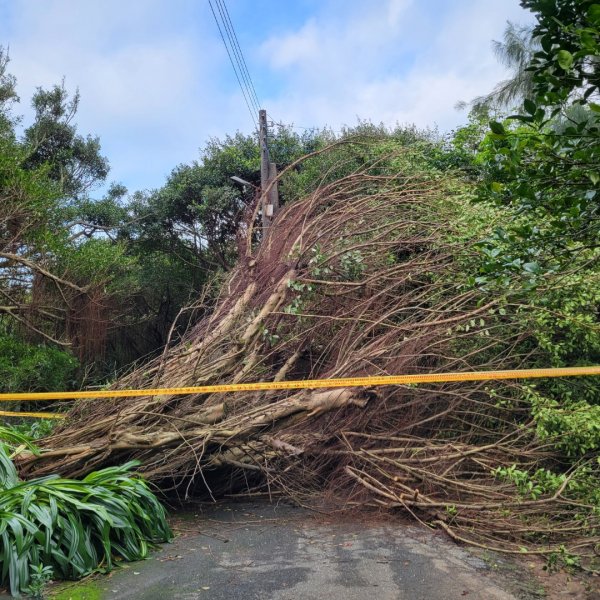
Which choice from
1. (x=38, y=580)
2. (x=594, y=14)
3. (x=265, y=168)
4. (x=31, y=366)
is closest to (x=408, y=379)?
(x=38, y=580)

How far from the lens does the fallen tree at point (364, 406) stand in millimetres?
4930

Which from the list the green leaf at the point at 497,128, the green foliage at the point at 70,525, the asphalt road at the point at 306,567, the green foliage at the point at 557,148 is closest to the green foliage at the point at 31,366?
the green foliage at the point at 70,525

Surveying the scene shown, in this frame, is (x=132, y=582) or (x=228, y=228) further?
(x=228, y=228)

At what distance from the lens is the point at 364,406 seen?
5.68 m

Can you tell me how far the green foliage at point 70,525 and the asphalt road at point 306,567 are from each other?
170 millimetres

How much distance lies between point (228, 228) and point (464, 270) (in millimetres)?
6931

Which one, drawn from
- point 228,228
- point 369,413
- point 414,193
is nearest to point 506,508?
point 369,413

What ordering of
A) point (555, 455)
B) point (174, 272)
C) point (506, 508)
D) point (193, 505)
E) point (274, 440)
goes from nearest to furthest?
point (506, 508) < point (555, 455) < point (274, 440) < point (193, 505) < point (174, 272)

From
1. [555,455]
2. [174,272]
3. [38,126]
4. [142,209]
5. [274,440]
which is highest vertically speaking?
[38,126]

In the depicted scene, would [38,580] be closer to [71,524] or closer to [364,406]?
[71,524]

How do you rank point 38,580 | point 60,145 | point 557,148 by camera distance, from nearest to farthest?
point 557,148, point 38,580, point 60,145

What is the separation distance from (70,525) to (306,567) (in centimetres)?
160

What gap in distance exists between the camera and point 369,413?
225 inches

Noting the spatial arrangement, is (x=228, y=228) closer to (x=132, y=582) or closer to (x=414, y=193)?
(x=414, y=193)
